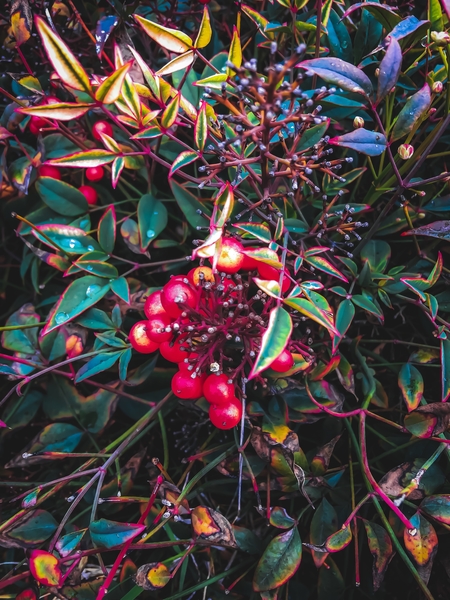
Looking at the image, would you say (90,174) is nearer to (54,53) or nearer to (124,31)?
(124,31)

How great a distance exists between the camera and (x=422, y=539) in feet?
2.54

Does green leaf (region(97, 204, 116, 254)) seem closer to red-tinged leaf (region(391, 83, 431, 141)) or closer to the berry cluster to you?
the berry cluster

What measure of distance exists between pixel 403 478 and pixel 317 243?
456mm

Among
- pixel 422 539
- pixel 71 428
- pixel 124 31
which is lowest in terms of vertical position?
pixel 422 539

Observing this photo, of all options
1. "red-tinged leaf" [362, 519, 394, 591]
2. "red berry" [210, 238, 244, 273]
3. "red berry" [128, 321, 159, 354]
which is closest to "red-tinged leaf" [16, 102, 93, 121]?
"red berry" [210, 238, 244, 273]

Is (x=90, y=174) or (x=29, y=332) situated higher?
(x=90, y=174)

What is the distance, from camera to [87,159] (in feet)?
2.20

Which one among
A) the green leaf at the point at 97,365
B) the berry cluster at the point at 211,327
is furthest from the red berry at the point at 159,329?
the green leaf at the point at 97,365

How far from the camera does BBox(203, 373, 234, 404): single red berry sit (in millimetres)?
700

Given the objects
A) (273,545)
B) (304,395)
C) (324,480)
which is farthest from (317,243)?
(273,545)

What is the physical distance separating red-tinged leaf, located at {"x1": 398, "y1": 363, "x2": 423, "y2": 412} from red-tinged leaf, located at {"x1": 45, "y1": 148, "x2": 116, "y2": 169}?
64 centimetres

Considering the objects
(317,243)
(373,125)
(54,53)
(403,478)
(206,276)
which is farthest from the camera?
(373,125)

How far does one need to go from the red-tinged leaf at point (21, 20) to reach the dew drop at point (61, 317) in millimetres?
521

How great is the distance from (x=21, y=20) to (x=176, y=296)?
2.05 ft
